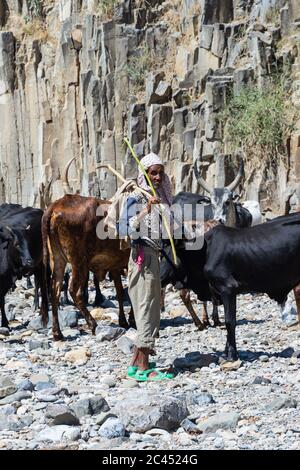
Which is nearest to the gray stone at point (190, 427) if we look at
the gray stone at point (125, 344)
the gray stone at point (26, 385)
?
the gray stone at point (26, 385)

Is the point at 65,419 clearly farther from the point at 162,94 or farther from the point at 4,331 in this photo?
the point at 162,94

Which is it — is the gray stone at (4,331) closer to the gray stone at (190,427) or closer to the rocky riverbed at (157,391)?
the rocky riverbed at (157,391)

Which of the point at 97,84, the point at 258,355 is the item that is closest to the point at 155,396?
the point at 258,355

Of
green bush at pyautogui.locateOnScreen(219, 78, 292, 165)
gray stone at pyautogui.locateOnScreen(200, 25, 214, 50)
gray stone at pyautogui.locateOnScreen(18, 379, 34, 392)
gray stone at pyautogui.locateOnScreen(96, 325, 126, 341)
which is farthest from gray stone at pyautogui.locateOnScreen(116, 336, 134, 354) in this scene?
gray stone at pyautogui.locateOnScreen(200, 25, 214, 50)

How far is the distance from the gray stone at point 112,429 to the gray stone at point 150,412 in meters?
0.10

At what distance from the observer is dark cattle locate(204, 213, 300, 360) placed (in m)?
9.30

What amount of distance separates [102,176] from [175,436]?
705 inches

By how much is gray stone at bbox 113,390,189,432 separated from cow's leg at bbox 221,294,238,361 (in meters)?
2.18

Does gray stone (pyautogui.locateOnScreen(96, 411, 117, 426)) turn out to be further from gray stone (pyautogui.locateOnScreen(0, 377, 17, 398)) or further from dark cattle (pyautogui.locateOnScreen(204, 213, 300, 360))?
dark cattle (pyautogui.locateOnScreen(204, 213, 300, 360))

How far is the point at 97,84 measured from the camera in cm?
2570

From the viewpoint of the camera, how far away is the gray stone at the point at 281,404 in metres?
7.15

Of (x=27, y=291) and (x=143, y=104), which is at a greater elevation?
(x=143, y=104)

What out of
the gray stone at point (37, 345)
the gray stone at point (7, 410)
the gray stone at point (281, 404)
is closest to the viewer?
the gray stone at point (281, 404)

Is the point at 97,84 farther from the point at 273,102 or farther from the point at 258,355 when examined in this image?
the point at 258,355
